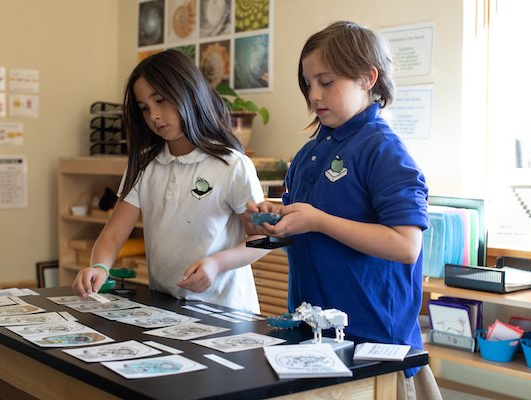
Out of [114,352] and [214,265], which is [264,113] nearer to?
[214,265]

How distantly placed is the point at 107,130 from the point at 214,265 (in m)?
2.68

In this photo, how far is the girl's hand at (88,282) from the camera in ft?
5.69

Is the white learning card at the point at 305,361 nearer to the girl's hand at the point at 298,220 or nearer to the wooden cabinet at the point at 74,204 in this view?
the girl's hand at the point at 298,220

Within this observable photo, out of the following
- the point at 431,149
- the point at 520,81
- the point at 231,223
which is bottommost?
the point at 231,223

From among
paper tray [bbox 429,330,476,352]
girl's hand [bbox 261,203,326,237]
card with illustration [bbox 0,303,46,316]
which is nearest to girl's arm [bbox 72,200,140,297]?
card with illustration [bbox 0,303,46,316]

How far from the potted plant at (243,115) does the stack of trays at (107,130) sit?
0.97 meters

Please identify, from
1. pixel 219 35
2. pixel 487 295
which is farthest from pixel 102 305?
pixel 219 35

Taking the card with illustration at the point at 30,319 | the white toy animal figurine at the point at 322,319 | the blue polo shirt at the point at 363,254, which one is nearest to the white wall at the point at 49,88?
the card with illustration at the point at 30,319

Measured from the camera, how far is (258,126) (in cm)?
357

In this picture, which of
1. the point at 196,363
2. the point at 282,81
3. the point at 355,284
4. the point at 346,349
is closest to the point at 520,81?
the point at 282,81

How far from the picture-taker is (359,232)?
132cm

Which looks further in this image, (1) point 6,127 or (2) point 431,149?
(1) point 6,127

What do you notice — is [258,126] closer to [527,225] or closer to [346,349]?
[527,225]

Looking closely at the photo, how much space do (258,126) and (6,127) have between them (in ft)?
4.74
